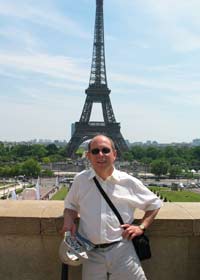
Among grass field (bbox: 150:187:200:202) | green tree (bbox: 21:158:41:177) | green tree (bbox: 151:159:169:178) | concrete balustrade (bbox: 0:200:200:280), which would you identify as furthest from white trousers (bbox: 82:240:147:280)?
green tree (bbox: 151:159:169:178)

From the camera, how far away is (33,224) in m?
4.11

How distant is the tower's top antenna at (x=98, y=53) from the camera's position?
270 ft

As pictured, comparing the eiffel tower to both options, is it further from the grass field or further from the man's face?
the man's face

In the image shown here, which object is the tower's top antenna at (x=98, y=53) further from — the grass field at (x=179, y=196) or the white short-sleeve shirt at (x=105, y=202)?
the white short-sleeve shirt at (x=105, y=202)

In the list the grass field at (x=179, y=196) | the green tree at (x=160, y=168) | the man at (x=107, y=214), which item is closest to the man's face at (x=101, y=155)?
the man at (x=107, y=214)

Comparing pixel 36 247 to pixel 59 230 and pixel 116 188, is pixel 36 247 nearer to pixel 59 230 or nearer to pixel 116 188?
pixel 59 230

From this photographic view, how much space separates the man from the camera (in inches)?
138

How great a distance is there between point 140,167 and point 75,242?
316 feet

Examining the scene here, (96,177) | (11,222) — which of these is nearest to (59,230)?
(11,222)

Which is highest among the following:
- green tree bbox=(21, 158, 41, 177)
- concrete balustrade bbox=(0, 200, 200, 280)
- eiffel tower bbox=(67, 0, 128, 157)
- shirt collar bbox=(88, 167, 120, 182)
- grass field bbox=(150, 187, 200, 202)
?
eiffel tower bbox=(67, 0, 128, 157)

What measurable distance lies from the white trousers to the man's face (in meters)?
0.61

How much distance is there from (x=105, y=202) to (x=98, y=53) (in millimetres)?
83349

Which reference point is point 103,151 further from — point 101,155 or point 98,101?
point 98,101

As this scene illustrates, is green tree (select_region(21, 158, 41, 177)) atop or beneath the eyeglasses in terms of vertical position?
beneath
